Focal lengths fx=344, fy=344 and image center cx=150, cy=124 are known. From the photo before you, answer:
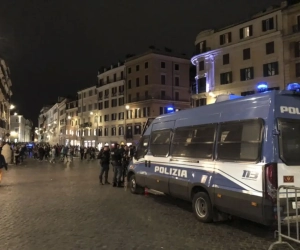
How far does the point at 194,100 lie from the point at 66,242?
4449cm

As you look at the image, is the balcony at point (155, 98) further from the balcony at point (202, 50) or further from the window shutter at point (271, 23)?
the window shutter at point (271, 23)

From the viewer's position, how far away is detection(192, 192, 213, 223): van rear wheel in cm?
794

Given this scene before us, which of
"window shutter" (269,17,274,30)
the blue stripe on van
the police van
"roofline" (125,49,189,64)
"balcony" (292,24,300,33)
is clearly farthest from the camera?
"roofline" (125,49,189,64)

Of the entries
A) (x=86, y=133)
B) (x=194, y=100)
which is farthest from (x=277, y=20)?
(x=86, y=133)

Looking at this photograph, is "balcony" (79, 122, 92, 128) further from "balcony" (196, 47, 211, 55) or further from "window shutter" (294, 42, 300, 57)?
"window shutter" (294, 42, 300, 57)

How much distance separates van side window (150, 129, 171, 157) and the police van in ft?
0.38

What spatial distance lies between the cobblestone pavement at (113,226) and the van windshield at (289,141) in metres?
1.66

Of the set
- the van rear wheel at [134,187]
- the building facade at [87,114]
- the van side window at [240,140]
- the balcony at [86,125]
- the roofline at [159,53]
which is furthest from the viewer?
the balcony at [86,125]

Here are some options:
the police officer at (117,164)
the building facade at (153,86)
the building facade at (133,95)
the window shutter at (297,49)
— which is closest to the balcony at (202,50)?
the building facade at (133,95)

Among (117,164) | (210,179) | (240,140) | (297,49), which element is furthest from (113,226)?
(297,49)

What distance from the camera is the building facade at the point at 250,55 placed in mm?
37938

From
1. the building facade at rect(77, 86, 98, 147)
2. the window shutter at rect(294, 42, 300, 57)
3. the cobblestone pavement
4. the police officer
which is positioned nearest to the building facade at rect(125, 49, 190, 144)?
the building facade at rect(77, 86, 98, 147)

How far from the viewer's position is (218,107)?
814cm

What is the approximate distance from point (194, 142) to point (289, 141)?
105 inches
